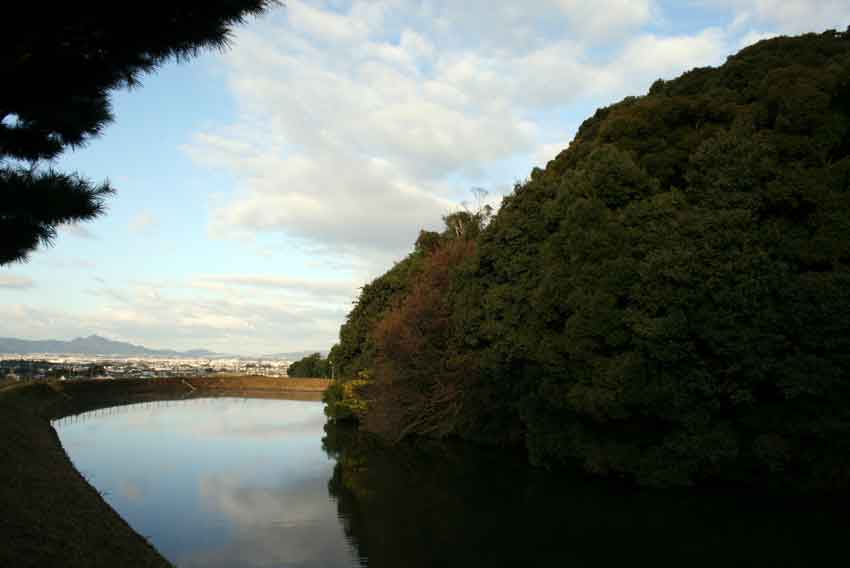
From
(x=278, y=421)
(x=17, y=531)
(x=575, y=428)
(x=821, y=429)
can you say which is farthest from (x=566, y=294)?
(x=278, y=421)

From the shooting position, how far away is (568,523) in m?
14.1

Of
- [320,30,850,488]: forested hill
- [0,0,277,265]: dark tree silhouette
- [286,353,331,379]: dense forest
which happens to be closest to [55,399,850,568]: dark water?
[320,30,850,488]: forested hill

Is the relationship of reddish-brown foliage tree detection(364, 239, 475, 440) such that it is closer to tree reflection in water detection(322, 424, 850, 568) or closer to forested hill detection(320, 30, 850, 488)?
forested hill detection(320, 30, 850, 488)

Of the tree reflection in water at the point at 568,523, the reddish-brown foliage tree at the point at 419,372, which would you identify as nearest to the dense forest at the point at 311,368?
the reddish-brown foliage tree at the point at 419,372

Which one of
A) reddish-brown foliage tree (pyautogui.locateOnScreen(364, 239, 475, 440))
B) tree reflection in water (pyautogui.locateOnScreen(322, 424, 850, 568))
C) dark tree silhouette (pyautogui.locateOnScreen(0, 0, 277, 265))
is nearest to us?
dark tree silhouette (pyautogui.locateOnScreen(0, 0, 277, 265))

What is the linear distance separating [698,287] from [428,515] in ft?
28.1

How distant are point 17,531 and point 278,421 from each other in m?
31.5

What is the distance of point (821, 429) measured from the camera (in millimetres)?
14766

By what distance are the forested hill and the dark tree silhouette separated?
41.4 feet

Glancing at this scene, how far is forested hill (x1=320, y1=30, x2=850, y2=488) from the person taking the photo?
14.7 meters

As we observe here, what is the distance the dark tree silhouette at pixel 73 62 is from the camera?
5461 mm

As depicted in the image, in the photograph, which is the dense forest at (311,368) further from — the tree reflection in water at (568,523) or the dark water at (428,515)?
the tree reflection in water at (568,523)

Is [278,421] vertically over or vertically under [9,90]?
under

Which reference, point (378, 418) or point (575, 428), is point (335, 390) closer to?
point (378, 418)
